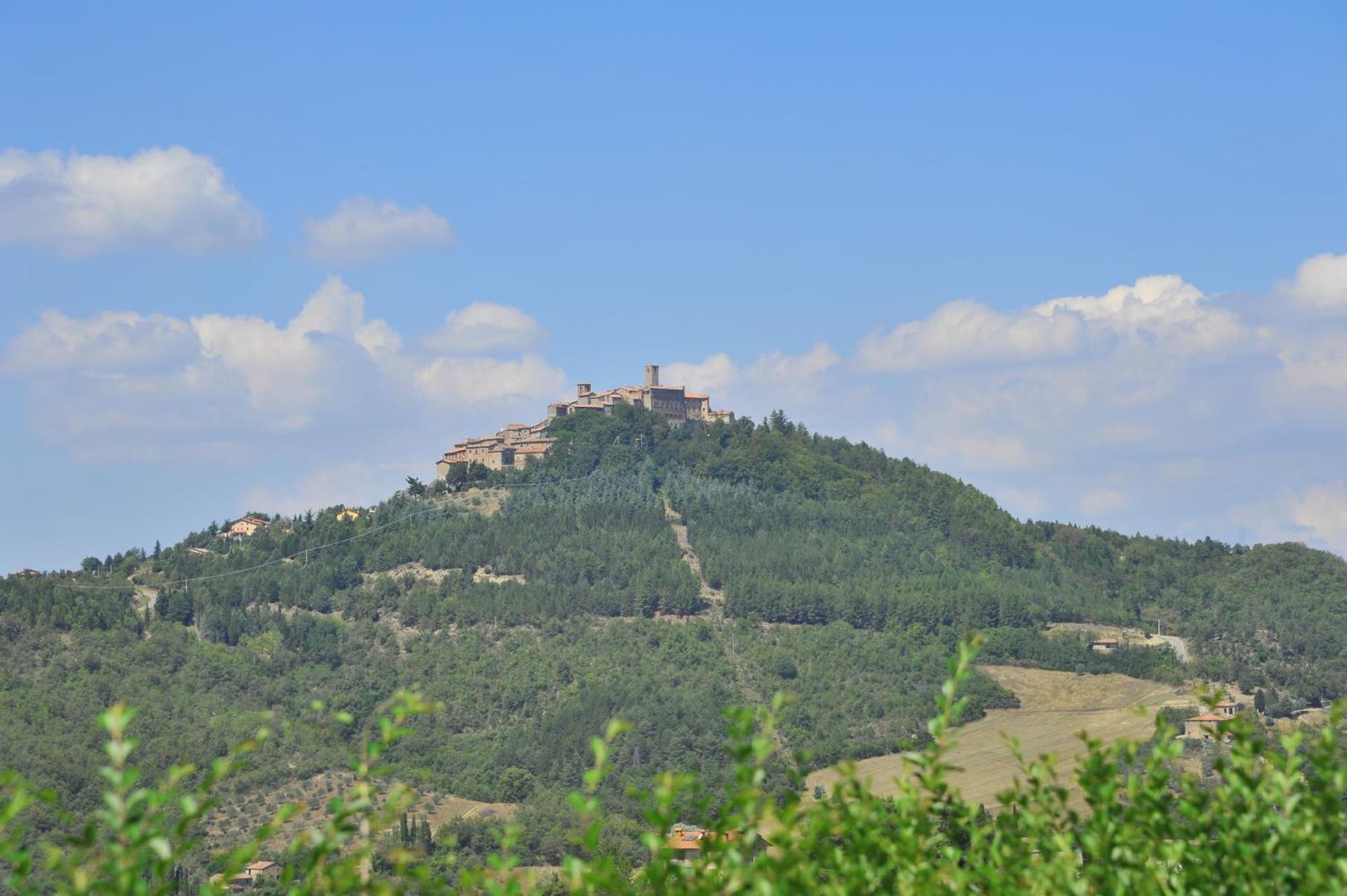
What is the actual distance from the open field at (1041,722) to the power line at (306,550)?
43.5 metres

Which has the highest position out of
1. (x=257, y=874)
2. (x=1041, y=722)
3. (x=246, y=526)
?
(x=246, y=526)

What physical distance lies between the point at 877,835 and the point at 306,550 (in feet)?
410

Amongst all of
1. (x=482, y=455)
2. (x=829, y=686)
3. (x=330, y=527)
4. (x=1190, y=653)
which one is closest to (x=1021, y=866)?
(x=829, y=686)

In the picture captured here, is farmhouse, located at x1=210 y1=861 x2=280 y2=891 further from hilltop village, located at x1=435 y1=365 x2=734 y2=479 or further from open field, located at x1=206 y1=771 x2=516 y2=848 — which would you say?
hilltop village, located at x1=435 y1=365 x2=734 y2=479

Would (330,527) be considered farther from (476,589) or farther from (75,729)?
(75,729)

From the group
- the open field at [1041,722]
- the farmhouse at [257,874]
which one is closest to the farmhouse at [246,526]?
the open field at [1041,722]

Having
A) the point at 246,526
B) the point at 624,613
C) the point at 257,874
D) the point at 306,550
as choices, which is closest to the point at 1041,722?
the point at 624,613

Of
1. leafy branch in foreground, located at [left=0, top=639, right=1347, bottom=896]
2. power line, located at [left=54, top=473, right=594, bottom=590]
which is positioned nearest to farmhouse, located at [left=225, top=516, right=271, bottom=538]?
power line, located at [left=54, top=473, right=594, bottom=590]

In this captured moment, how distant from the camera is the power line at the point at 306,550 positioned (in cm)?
12556

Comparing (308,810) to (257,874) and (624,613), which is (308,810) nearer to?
(257,874)

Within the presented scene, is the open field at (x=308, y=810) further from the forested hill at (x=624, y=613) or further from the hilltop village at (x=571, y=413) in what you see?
the hilltop village at (x=571, y=413)

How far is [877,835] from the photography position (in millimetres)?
13711

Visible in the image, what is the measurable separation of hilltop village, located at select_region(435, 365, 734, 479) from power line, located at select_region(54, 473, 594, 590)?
456 cm

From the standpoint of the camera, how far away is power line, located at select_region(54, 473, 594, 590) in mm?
125562
